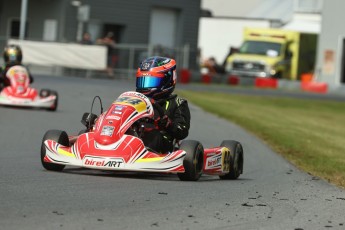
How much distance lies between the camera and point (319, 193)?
898cm

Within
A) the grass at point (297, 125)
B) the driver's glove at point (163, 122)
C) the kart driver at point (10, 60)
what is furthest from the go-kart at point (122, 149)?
the kart driver at point (10, 60)

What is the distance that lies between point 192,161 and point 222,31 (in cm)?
4621

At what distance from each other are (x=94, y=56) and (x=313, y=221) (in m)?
28.5

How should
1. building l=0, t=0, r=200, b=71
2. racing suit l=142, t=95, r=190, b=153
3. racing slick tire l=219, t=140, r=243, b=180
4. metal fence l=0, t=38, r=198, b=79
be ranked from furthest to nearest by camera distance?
building l=0, t=0, r=200, b=71 < metal fence l=0, t=38, r=198, b=79 < racing slick tire l=219, t=140, r=243, b=180 < racing suit l=142, t=95, r=190, b=153

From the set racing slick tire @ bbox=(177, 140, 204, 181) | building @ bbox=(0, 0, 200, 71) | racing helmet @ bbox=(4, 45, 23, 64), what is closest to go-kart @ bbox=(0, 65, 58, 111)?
racing helmet @ bbox=(4, 45, 23, 64)

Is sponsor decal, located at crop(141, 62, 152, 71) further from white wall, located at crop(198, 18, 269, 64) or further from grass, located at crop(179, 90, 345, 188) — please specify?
white wall, located at crop(198, 18, 269, 64)

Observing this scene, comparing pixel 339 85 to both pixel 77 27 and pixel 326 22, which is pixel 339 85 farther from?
pixel 77 27

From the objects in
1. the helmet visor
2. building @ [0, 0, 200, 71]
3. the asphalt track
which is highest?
building @ [0, 0, 200, 71]

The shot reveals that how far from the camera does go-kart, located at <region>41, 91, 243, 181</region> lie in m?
9.06

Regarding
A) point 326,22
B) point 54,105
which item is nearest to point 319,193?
point 54,105

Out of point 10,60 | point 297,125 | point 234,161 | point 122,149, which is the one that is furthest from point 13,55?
point 122,149

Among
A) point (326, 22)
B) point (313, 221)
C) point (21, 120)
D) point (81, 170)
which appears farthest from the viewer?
point (326, 22)

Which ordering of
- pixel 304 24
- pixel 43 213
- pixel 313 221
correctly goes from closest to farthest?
1. pixel 43 213
2. pixel 313 221
3. pixel 304 24

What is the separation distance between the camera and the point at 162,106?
10.0 metres
